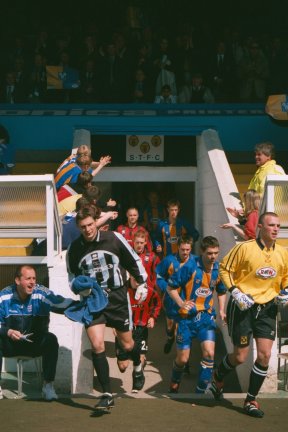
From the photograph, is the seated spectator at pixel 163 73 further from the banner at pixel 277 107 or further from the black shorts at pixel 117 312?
the black shorts at pixel 117 312

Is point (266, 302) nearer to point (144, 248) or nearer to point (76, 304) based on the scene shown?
point (76, 304)

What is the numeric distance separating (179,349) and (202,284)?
0.63 meters

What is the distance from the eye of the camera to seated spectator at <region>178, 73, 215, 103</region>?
15438 millimetres

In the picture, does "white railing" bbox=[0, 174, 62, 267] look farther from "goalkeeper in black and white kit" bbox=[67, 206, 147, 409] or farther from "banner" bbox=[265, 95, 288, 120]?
"banner" bbox=[265, 95, 288, 120]

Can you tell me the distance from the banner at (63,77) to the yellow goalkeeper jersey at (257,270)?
8.30 meters

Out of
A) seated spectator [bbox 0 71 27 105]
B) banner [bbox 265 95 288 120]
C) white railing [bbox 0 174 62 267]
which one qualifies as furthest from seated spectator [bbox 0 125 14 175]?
white railing [bbox 0 174 62 267]

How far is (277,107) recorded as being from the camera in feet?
48.5

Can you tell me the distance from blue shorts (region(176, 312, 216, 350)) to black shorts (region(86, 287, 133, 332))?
26.4 inches

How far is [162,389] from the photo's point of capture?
9.36 m

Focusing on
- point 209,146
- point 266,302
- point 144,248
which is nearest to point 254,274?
point 266,302

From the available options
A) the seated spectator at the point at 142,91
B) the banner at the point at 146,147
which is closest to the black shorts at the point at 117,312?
the banner at the point at 146,147

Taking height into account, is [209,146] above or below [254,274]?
above

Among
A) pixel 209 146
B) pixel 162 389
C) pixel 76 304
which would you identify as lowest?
pixel 162 389

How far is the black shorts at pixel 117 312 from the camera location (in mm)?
8016
